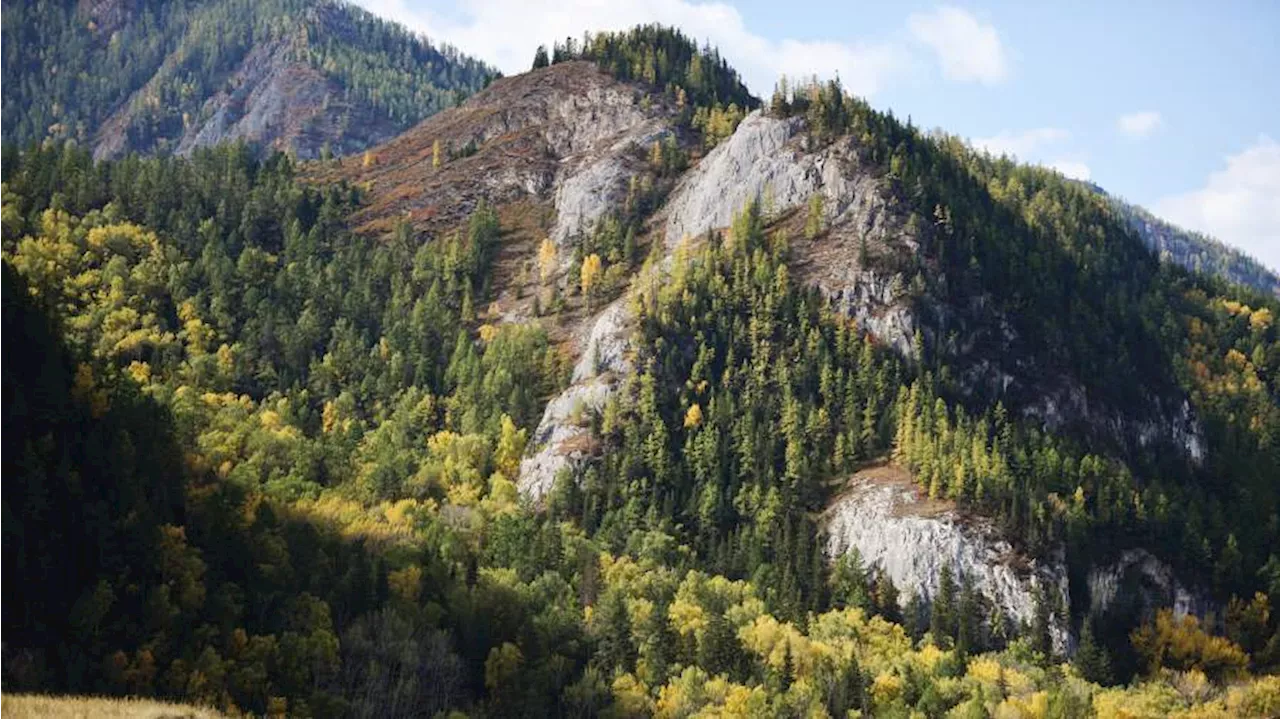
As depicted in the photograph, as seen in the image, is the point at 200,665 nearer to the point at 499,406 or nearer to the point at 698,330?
the point at 499,406

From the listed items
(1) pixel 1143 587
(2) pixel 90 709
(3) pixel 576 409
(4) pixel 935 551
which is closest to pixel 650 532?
(3) pixel 576 409

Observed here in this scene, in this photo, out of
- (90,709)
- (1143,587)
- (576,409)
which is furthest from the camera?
(576,409)

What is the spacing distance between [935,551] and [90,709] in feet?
399

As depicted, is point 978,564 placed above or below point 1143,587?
above

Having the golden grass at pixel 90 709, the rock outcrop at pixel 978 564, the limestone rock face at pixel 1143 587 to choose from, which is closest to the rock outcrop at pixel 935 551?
the rock outcrop at pixel 978 564

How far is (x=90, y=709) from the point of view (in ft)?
169

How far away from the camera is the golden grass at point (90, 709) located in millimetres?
48562

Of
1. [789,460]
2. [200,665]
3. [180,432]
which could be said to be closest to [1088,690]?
[789,460]

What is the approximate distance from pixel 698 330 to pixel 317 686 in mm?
100352

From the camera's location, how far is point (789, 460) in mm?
176875

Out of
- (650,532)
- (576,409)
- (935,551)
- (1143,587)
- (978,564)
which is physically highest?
(576,409)

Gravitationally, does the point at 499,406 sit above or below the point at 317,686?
above

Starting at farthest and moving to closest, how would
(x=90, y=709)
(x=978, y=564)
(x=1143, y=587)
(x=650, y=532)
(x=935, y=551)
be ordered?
(x=650, y=532), (x=1143, y=587), (x=935, y=551), (x=978, y=564), (x=90, y=709)

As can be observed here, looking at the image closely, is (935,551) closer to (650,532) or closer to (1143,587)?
(1143,587)
